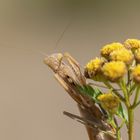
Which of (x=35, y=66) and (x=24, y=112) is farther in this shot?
(x=35, y=66)

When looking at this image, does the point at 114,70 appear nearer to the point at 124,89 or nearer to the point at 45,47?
the point at 124,89

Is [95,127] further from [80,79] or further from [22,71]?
[22,71]

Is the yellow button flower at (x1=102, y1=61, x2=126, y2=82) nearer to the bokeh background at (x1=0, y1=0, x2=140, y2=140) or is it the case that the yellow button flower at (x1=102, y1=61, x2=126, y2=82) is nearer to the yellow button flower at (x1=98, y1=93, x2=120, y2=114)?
the yellow button flower at (x1=98, y1=93, x2=120, y2=114)

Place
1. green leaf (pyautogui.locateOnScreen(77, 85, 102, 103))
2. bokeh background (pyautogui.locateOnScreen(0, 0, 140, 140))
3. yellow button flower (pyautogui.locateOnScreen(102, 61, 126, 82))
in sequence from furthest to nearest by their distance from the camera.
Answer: bokeh background (pyautogui.locateOnScreen(0, 0, 140, 140)), green leaf (pyautogui.locateOnScreen(77, 85, 102, 103)), yellow button flower (pyautogui.locateOnScreen(102, 61, 126, 82))

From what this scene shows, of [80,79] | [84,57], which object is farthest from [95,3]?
[80,79]

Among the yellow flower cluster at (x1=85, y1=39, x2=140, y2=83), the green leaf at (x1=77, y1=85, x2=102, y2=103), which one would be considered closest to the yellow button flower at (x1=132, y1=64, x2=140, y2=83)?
the yellow flower cluster at (x1=85, y1=39, x2=140, y2=83)

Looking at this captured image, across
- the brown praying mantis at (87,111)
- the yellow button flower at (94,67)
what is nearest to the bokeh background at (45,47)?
the brown praying mantis at (87,111)

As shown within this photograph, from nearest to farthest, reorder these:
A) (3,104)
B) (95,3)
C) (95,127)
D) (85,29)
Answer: (95,127) < (3,104) < (85,29) < (95,3)
